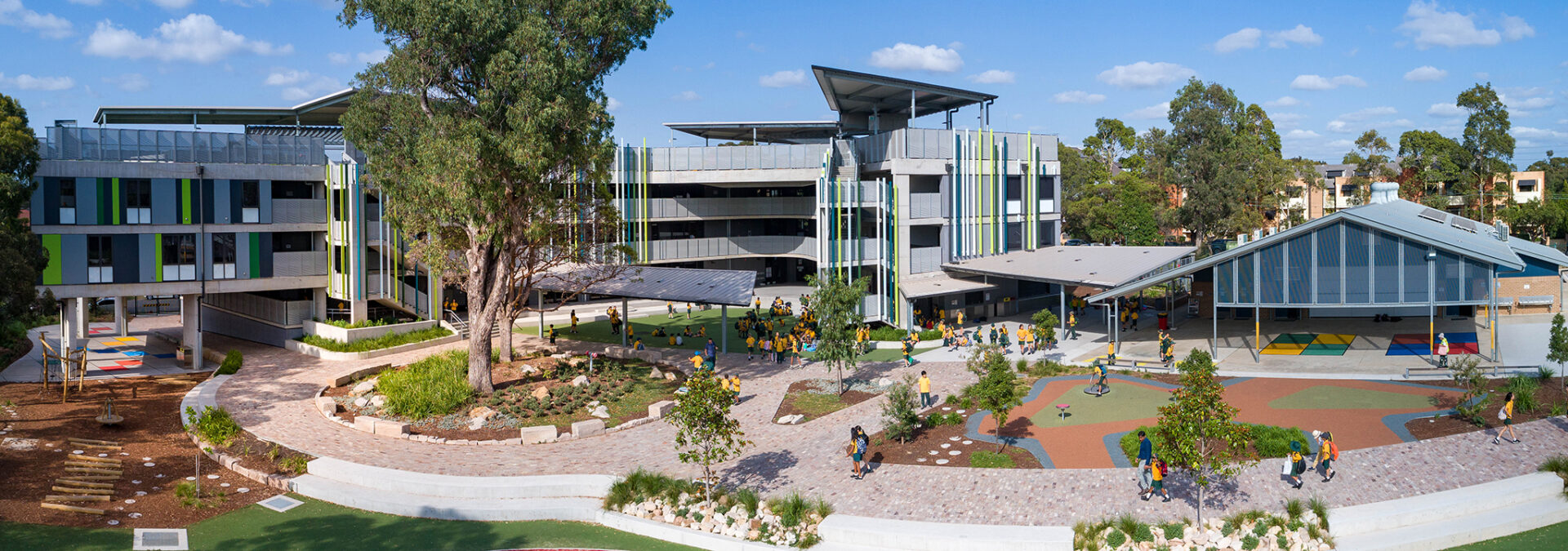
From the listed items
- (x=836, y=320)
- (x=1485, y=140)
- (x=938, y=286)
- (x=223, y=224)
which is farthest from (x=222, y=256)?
(x=1485, y=140)

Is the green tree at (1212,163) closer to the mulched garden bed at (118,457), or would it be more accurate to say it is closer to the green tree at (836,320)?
the green tree at (836,320)

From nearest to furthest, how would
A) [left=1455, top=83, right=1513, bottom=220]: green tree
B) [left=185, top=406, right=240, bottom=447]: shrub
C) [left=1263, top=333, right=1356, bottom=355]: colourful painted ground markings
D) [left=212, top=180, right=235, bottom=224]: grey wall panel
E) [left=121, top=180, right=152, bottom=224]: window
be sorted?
1. [left=185, top=406, right=240, bottom=447]: shrub
2. [left=1263, top=333, right=1356, bottom=355]: colourful painted ground markings
3. [left=121, top=180, right=152, bottom=224]: window
4. [left=212, top=180, right=235, bottom=224]: grey wall panel
5. [left=1455, top=83, right=1513, bottom=220]: green tree

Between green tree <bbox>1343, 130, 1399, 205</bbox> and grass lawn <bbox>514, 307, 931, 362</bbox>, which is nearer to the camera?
grass lawn <bbox>514, 307, 931, 362</bbox>

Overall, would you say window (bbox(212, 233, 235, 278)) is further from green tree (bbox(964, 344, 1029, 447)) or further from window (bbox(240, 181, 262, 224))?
green tree (bbox(964, 344, 1029, 447))

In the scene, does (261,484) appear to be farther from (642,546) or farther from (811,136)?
(811,136)

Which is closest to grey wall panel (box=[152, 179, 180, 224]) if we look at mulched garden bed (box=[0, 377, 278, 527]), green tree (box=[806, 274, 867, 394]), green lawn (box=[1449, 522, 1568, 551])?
mulched garden bed (box=[0, 377, 278, 527])

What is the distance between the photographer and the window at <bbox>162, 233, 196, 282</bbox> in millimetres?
36450

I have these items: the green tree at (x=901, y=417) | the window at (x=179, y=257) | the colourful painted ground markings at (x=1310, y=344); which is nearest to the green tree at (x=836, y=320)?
the green tree at (x=901, y=417)

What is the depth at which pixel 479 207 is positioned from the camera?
90.4ft

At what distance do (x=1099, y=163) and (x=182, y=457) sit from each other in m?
84.7

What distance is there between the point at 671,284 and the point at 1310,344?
2365cm

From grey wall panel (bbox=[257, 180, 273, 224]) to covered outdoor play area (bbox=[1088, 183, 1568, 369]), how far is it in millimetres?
32576

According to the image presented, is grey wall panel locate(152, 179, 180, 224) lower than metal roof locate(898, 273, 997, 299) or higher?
higher

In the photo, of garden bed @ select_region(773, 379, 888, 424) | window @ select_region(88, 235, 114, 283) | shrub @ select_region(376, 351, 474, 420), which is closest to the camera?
shrub @ select_region(376, 351, 474, 420)
